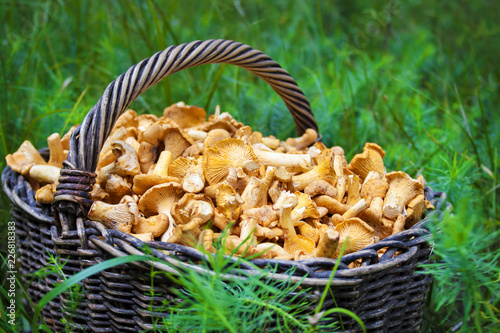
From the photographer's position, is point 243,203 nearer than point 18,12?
Yes

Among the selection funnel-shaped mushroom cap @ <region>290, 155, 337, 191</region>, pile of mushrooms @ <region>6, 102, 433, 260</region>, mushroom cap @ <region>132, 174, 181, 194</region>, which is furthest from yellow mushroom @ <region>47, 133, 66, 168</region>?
funnel-shaped mushroom cap @ <region>290, 155, 337, 191</region>

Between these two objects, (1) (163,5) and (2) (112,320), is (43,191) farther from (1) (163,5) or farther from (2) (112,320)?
(1) (163,5)

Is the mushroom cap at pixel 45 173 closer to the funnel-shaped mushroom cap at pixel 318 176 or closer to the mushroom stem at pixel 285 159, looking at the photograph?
the mushroom stem at pixel 285 159

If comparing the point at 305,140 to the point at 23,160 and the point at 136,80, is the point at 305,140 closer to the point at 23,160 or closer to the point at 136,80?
the point at 136,80

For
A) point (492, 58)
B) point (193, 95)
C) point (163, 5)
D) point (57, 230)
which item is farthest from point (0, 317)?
point (492, 58)

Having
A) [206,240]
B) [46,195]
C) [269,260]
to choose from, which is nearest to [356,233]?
[269,260]

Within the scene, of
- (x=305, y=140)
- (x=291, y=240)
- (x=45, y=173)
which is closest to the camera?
(x=291, y=240)

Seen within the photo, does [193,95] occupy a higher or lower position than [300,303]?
higher
